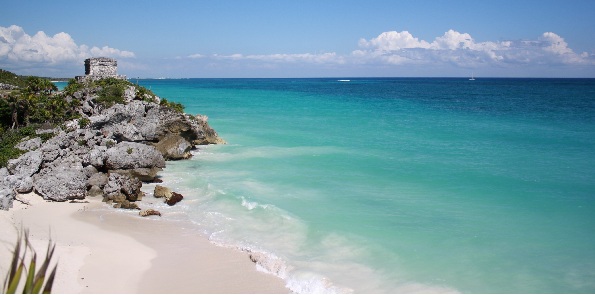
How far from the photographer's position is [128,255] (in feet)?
40.0

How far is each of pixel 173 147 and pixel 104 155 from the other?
522cm

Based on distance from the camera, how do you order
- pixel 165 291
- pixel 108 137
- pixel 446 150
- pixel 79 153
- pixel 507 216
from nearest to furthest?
pixel 165 291 < pixel 507 216 < pixel 79 153 < pixel 108 137 < pixel 446 150

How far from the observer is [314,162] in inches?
973

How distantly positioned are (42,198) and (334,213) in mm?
10844

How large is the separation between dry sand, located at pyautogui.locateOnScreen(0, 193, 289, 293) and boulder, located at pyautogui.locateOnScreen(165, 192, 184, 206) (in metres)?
1.47

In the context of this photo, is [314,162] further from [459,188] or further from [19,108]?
[19,108]

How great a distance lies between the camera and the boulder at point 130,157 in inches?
762

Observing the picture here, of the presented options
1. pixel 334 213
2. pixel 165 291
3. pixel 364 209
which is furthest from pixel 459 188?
pixel 165 291

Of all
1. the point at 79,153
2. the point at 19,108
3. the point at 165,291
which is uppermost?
the point at 19,108

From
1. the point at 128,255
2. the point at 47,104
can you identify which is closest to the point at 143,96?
the point at 47,104

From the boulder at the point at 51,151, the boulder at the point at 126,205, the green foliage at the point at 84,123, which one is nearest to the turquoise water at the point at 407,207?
the boulder at the point at 126,205

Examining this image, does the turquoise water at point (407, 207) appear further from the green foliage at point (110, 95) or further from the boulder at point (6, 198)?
the green foliage at point (110, 95)

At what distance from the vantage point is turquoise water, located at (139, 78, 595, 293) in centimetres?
1177

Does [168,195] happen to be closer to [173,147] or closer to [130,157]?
[130,157]
